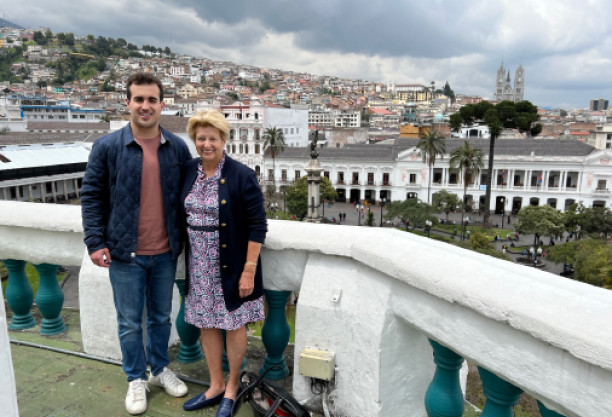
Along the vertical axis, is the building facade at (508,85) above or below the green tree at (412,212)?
above

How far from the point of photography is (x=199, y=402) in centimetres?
260

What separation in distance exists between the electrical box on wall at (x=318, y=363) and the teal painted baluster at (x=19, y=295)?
7.67 feet

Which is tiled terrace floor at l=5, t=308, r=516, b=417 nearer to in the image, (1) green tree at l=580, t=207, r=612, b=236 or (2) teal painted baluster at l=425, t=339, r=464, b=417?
(2) teal painted baluster at l=425, t=339, r=464, b=417

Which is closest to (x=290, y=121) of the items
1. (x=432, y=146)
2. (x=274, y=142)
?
(x=274, y=142)

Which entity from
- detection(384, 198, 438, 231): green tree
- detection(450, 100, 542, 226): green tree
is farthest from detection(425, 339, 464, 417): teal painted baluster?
detection(450, 100, 542, 226): green tree

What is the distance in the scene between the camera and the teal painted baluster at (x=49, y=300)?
3.38 m

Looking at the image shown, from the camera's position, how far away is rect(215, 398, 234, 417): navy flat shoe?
2488 millimetres

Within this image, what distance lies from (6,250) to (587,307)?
355 cm

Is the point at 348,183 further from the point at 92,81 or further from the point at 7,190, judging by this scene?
the point at 92,81

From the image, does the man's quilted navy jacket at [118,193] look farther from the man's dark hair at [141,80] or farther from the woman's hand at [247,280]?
the woman's hand at [247,280]

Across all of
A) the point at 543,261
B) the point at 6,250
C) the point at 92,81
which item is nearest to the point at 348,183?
the point at 543,261

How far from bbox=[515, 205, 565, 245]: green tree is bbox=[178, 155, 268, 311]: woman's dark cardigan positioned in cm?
2889

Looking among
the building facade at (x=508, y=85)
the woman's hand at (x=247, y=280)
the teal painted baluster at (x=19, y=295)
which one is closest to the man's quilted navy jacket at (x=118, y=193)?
the woman's hand at (x=247, y=280)

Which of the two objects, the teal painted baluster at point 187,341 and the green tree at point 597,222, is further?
the green tree at point 597,222
